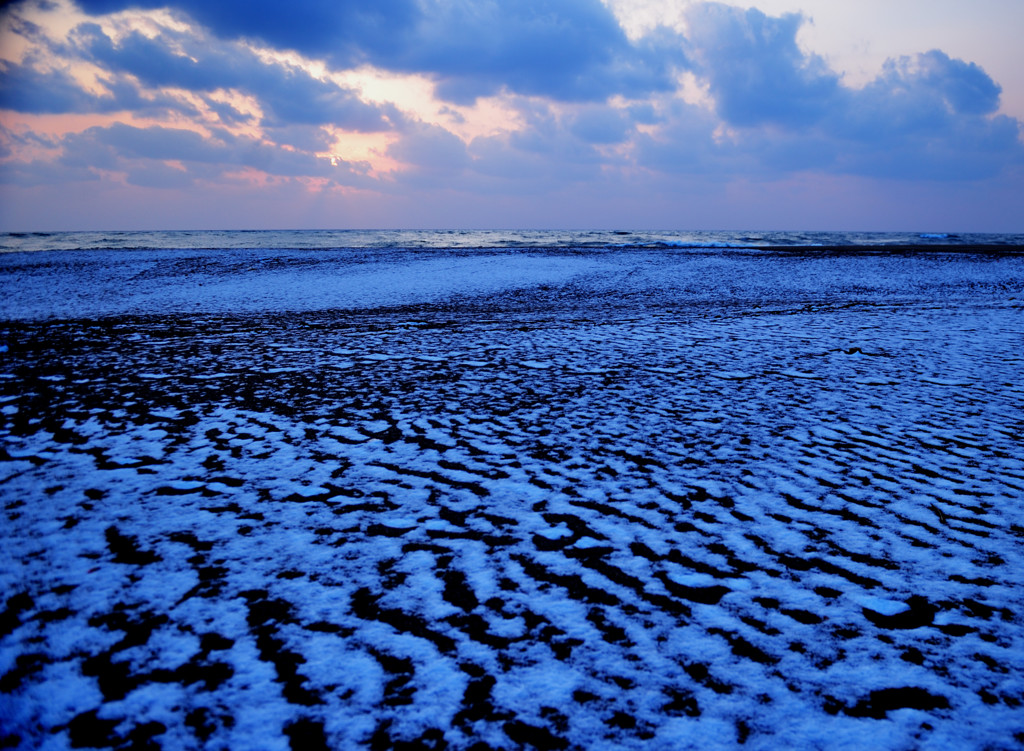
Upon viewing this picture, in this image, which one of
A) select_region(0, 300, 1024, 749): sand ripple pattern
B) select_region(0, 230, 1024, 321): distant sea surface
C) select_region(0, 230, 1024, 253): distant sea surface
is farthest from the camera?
select_region(0, 230, 1024, 253): distant sea surface

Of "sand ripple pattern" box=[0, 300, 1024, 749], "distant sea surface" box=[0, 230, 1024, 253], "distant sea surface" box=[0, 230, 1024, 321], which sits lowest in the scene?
"sand ripple pattern" box=[0, 300, 1024, 749]

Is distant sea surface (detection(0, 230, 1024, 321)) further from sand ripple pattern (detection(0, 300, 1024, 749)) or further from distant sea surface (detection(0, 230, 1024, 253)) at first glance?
distant sea surface (detection(0, 230, 1024, 253))

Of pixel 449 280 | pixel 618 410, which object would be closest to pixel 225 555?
pixel 618 410

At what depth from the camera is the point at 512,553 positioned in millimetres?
2045

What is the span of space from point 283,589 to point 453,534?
0.65 meters

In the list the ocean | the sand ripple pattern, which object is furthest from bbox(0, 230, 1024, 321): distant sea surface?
the sand ripple pattern

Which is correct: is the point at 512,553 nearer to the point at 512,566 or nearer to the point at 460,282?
the point at 512,566

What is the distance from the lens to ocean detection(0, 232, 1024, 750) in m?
1.36

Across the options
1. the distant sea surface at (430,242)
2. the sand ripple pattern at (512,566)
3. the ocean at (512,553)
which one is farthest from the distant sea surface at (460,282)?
the distant sea surface at (430,242)

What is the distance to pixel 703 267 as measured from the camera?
55.6 feet

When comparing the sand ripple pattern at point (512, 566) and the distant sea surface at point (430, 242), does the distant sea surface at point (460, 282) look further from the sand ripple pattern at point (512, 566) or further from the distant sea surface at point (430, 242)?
the distant sea surface at point (430, 242)

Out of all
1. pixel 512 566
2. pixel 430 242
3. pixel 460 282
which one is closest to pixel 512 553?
pixel 512 566

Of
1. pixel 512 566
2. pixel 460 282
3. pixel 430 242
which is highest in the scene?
pixel 430 242

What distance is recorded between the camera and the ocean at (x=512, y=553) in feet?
4.45
